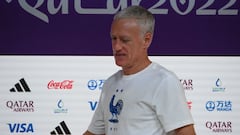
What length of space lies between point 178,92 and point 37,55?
2.27 meters

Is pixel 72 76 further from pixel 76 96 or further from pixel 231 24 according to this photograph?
pixel 231 24

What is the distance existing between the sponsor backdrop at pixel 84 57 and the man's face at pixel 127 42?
6.55ft

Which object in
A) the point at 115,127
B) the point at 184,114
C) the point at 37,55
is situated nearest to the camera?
the point at 184,114

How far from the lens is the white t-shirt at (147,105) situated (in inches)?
65.5

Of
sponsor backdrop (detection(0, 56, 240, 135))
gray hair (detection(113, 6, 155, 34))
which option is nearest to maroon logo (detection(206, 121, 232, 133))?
sponsor backdrop (detection(0, 56, 240, 135))

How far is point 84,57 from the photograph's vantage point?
12.3 ft

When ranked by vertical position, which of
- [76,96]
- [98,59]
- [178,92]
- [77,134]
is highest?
[178,92]

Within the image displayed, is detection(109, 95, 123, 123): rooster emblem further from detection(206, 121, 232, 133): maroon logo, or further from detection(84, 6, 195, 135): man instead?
detection(206, 121, 232, 133): maroon logo

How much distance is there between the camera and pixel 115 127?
70.3 inches

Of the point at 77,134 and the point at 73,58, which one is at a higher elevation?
the point at 73,58

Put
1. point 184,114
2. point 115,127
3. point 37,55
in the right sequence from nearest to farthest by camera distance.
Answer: point 184,114 < point 115,127 < point 37,55

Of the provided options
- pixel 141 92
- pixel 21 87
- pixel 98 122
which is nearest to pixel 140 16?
pixel 141 92

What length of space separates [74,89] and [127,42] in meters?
2.10

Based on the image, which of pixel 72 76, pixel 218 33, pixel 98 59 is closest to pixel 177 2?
pixel 218 33
